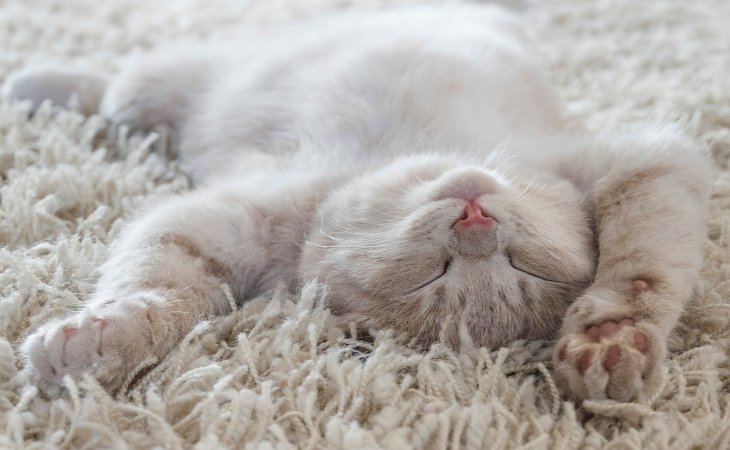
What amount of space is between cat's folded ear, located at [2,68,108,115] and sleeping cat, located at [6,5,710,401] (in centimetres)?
45

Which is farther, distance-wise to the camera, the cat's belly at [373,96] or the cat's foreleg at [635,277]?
the cat's belly at [373,96]

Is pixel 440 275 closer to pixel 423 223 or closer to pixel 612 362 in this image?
pixel 423 223

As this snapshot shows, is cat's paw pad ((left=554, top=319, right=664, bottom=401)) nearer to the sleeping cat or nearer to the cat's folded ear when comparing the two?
the sleeping cat

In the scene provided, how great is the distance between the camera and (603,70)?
2.01 m

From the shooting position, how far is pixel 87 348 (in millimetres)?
856

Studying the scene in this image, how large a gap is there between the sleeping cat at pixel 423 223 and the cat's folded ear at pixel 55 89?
17.6 inches

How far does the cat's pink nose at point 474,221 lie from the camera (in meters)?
0.96

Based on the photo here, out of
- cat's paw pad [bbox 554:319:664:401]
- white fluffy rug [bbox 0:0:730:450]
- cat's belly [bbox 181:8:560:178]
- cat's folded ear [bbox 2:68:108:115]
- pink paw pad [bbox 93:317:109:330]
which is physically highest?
cat's belly [bbox 181:8:560:178]

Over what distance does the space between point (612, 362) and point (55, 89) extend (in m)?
1.60

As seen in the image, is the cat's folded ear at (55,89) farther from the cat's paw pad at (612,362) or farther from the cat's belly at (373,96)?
the cat's paw pad at (612,362)

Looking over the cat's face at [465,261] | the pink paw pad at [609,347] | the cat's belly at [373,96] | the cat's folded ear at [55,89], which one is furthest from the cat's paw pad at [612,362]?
the cat's folded ear at [55,89]

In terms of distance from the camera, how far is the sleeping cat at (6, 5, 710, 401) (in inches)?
35.2

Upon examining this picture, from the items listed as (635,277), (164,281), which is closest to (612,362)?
(635,277)

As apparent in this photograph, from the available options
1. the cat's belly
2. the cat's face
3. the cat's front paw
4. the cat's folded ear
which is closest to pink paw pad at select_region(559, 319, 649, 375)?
the cat's face
